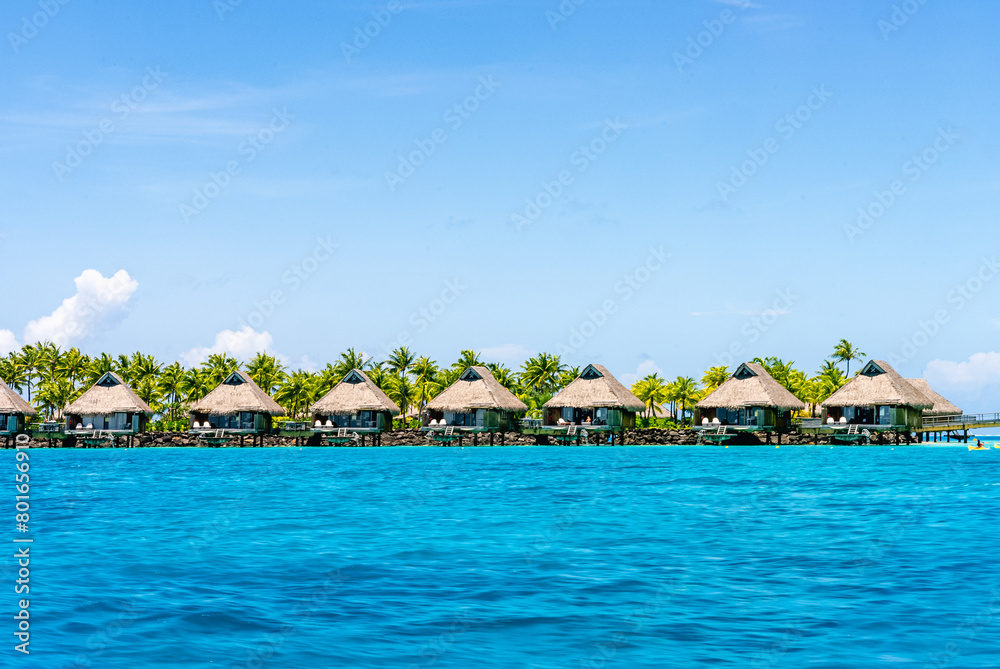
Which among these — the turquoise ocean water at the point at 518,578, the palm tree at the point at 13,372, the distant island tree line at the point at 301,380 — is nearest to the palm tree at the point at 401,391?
the distant island tree line at the point at 301,380

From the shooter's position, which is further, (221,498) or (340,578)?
(221,498)

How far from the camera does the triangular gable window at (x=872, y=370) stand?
Answer: 228 feet

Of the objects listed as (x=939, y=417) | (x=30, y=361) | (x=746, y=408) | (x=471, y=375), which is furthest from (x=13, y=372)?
(x=939, y=417)

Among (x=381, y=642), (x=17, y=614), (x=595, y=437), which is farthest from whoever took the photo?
(x=595, y=437)

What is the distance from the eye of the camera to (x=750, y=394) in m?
69.9

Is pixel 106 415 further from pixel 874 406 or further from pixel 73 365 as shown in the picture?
pixel 874 406

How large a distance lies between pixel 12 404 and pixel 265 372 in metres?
25.7

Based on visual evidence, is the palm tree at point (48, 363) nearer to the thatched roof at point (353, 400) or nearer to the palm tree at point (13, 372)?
the palm tree at point (13, 372)

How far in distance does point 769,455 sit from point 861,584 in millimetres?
42452

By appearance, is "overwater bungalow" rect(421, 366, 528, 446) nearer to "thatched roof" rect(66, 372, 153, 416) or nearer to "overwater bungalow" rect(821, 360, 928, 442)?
"thatched roof" rect(66, 372, 153, 416)

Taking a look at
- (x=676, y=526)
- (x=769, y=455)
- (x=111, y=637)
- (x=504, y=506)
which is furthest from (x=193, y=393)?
(x=111, y=637)

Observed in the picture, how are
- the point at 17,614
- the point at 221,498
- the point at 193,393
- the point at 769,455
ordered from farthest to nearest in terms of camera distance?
the point at 193,393, the point at 769,455, the point at 221,498, the point at 17,614

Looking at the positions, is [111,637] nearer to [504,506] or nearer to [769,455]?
[504,506]

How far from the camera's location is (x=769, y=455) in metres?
55.3
